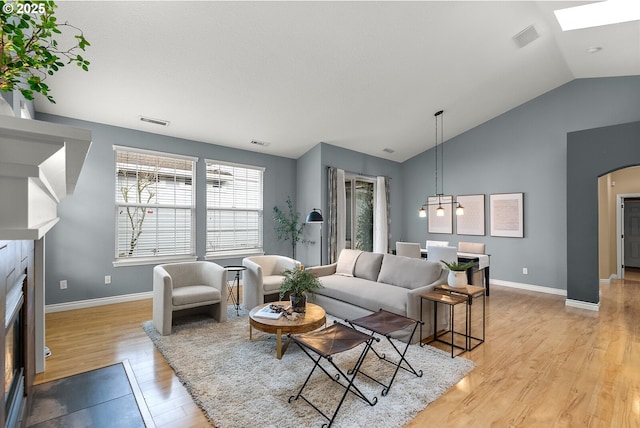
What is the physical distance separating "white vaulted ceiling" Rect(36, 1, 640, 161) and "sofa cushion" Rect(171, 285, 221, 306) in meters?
2.57

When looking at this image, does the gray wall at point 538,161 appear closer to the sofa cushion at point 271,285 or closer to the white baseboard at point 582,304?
the white baseboard at point 582,304

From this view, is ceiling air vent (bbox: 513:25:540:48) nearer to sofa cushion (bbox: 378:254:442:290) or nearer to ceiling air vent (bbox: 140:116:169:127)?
sofa cushion (bbox: 378:254:442:290)

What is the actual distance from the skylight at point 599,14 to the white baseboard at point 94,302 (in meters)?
6.91

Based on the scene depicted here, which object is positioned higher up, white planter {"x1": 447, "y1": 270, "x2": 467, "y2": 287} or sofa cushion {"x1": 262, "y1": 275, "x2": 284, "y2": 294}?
white planter {"x1": 447, "y1": 270, "x2": 467, "y2": 287}

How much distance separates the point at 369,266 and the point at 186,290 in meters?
2.47

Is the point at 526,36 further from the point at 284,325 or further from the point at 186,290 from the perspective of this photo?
the point at 186,290

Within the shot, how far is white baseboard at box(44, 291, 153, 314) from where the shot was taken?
4329 millimetres

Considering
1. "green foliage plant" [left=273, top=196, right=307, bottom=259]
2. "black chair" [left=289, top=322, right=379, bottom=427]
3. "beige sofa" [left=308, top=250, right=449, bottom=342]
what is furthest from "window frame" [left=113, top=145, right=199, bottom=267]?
"black chair" [left=289, top=322, right=379, bottom=427]

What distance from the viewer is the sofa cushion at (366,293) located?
3.47m

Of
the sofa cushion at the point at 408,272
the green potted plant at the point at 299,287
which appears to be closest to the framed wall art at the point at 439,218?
the sofa cushion at the point at 408,272

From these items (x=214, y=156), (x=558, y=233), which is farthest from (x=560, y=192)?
(x=214, y=156)

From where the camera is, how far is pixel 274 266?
195 inches

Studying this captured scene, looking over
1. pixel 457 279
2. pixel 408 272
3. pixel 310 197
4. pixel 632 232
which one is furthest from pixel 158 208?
pixel 632 232

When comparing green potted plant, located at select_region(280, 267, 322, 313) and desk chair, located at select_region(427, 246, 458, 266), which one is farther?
desk chair, located at select_region(427, 246, 458, 266)
